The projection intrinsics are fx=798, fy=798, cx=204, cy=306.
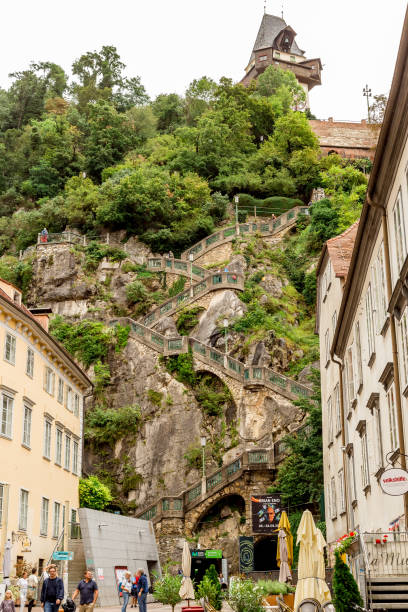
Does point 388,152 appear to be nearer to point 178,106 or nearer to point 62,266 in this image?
point 62,266

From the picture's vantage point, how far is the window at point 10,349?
2717 centimetres

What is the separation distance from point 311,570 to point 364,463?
228 inches

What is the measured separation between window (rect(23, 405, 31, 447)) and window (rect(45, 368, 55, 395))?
2.48m

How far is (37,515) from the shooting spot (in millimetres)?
29125

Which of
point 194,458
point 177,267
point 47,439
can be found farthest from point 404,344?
point 177,267

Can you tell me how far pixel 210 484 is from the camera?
37.3m

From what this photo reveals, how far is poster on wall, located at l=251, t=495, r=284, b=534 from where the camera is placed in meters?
29.6

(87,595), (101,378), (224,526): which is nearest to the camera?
(87,595)

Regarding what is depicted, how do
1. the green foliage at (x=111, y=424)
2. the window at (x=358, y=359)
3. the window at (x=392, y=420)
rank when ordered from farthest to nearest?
the green foliage at (x=111, y=424) → the window at (x=358, y=359) → the window at (x=392, y=420)

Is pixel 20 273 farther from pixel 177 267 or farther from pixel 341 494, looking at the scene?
pixel 341 494

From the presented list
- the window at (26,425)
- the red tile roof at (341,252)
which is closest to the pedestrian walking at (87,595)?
the window at (26,425)

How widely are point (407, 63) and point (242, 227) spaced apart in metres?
44.4

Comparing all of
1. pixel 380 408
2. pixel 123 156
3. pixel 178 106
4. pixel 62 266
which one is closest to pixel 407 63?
pixel 380 408

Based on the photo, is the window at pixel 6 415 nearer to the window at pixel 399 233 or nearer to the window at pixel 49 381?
the window at pixel 49 381
